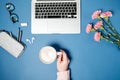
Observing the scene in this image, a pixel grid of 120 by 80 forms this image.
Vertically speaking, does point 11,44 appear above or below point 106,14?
below

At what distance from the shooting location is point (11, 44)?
156 cm

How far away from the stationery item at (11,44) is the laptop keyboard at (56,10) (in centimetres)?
24

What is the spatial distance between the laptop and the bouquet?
11cm

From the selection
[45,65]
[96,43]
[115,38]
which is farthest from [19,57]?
[115,38]

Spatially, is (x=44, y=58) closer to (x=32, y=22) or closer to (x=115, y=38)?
(x=32, y=22)

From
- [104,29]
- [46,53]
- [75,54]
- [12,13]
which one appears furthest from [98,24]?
[12,13]

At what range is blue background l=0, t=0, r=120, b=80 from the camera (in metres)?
1.59

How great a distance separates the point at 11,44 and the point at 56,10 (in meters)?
0.39

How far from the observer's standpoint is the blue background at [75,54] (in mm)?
1588

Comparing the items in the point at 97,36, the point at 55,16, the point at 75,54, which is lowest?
the point at 75,54

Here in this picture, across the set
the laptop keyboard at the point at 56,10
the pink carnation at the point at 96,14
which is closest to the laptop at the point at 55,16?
the laptop keyboard at the point at 56,10

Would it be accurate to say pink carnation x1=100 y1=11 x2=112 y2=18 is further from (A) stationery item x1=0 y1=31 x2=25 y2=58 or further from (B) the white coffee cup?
(A) stationery item x1=0 y1=31 x2=25 y2=58

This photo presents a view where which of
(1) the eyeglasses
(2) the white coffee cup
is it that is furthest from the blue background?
(2) the white coffee cup

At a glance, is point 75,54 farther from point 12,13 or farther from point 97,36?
point 12,13
